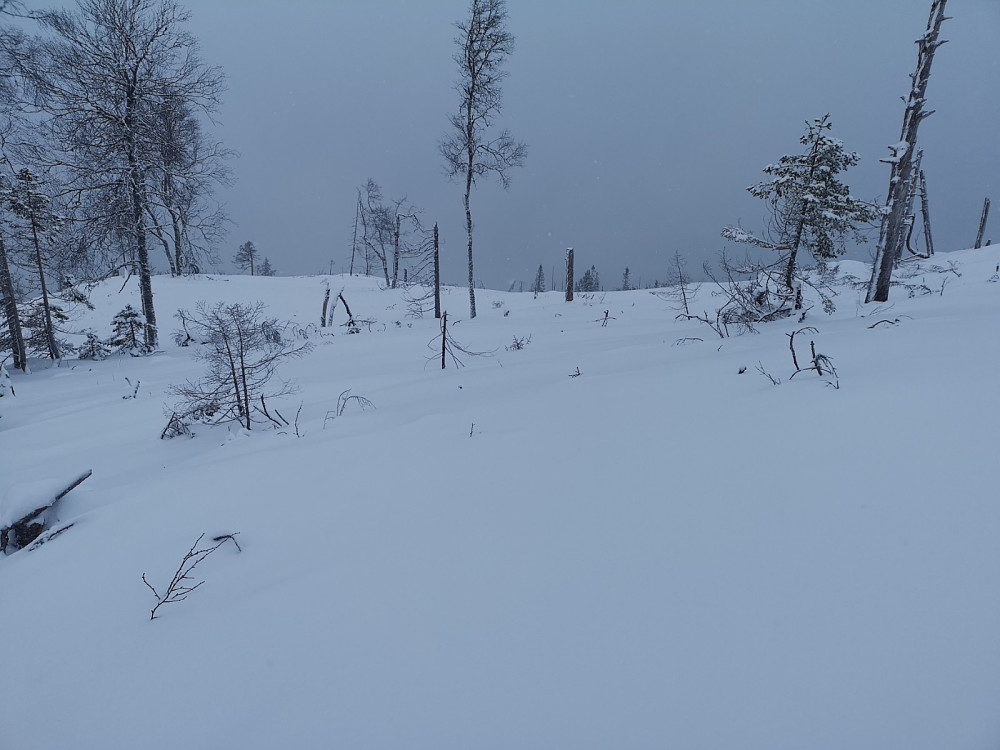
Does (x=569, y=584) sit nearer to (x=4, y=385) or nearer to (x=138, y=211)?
(x=4, y=385)

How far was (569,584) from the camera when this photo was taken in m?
1.38

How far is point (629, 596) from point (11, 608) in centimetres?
241

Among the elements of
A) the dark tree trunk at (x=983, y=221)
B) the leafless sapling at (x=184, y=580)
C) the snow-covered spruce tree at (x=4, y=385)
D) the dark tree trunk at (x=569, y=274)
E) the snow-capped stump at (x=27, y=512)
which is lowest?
the snow-covered spruce tree at (x=4, y=385)

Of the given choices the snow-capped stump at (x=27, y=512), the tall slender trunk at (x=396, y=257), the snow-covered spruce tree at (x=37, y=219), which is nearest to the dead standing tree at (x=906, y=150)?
the snow-capped stump at (x=27, y=512)

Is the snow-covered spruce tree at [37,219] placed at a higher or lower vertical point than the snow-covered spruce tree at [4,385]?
higher

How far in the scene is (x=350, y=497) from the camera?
2209 millimetres

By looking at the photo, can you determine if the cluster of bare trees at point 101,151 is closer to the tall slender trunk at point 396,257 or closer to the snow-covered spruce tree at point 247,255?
the tall slender trunk at point 396,257

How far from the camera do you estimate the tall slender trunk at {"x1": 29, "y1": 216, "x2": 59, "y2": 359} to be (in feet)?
37.0

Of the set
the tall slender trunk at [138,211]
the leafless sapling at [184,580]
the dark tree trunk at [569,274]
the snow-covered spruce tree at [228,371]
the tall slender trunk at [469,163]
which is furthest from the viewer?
the dark tree trunk at [569,274]

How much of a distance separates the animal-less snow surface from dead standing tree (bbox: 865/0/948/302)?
653 centimetres

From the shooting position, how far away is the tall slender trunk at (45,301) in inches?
444

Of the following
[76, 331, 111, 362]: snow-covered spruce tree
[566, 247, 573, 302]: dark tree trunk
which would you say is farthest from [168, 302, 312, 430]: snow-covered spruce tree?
[566, 247, 573, 302]: dark tree trunk

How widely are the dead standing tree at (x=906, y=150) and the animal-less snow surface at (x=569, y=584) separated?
6.53 metres

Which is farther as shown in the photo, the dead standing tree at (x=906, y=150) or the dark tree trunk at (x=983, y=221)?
the dark tree trunk at (x=983, y=221)
